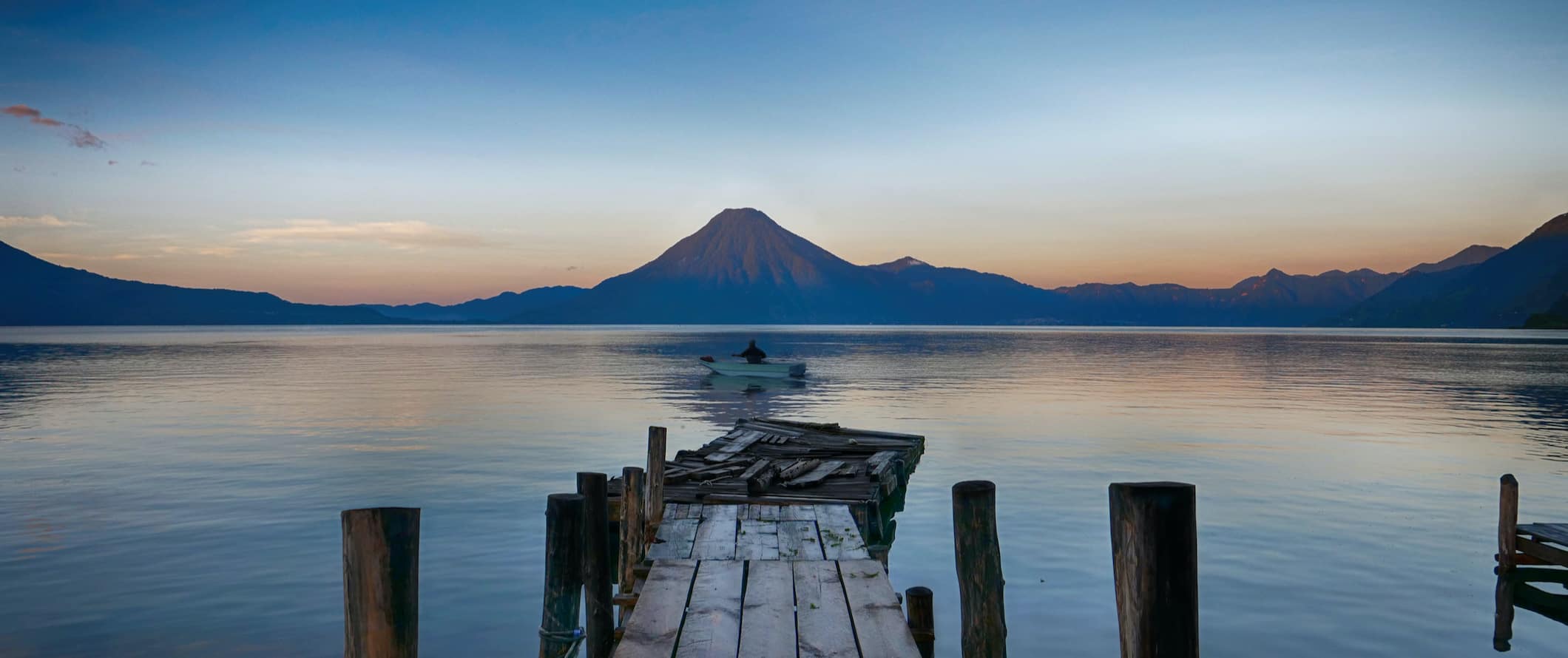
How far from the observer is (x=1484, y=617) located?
12172 millimetres

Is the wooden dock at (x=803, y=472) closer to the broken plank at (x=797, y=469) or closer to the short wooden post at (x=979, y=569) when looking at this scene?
the broken plank at (x=797, y=469)

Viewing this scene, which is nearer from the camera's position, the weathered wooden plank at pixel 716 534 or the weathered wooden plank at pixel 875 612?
the weathered wooden plank at pixel 875 612

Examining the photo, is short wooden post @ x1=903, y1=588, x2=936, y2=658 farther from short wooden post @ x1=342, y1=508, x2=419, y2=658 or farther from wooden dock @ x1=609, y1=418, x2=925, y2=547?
wooden dock @ x1=609, y1=418, x2=925, y2=547

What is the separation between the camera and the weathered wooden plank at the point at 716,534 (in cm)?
1016

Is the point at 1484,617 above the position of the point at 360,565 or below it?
below

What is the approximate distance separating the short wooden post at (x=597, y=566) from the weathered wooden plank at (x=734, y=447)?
8.48 metres

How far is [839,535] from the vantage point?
11.3m

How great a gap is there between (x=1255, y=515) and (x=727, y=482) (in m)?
10.1

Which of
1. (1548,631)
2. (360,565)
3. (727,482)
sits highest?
(360,565)

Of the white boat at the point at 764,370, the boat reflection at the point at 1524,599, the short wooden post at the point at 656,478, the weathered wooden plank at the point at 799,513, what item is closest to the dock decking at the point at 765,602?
the short wooden post at the point at 656,478

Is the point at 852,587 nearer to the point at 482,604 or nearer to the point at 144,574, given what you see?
the point at 482,604

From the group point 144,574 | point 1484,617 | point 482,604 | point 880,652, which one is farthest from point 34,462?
point 1484,617

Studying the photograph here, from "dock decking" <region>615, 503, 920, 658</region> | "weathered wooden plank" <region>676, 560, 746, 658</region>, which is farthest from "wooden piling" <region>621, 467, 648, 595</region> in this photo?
"weathered wooden plank" <region>676, 560, 746, 658</region>

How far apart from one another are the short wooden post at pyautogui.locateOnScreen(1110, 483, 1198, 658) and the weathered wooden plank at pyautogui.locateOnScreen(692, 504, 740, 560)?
5.93 metres
